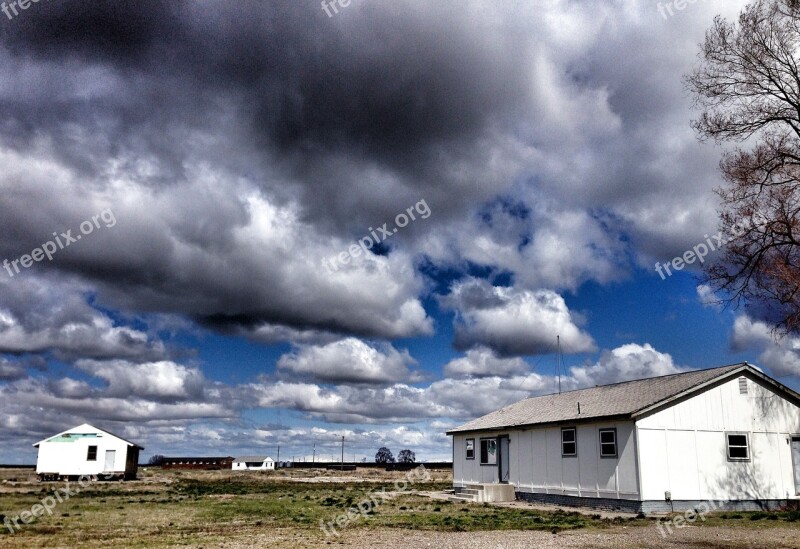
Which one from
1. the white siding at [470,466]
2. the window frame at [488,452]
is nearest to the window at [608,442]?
the white siding at [470,466]

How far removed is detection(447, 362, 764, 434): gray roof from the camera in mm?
23802

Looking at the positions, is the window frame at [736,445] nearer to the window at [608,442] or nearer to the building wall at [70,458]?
the window at [608,442]

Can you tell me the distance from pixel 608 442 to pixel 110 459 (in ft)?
153

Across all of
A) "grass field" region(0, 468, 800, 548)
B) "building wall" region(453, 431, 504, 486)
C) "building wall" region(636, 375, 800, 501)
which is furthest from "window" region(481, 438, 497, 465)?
"building wall" region(636, 375, 800, 501)

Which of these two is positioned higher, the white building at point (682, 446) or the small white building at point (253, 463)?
the white building at point (682, 446)

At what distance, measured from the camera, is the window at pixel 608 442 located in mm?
23859

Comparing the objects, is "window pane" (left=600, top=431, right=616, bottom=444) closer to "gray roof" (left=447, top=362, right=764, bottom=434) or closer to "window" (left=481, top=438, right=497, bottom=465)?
"gray roof" (left=447, top=362, right=764, bottom=434)

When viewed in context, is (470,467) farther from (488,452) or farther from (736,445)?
(736,445)

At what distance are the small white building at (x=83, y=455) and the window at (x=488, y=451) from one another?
37275 millimetres

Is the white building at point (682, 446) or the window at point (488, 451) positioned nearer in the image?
the white building at point (682, 446)

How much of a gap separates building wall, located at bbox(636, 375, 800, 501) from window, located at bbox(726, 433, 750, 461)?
18 cm

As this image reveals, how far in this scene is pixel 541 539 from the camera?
1539cm

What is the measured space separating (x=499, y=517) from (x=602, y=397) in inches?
363

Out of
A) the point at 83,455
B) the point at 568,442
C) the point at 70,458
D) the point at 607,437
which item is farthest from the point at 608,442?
the point at 70,458
